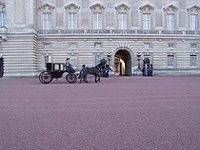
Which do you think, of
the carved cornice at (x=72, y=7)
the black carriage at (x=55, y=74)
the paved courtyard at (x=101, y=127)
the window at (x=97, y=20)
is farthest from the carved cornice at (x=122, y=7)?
the paved courtyard at (x=101, y=127)

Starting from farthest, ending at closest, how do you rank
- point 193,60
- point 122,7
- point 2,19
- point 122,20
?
point 193,60
point 122,7
point 122,20
point 2,19

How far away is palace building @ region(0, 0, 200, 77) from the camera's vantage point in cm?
4175

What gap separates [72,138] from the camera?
19.7 ft

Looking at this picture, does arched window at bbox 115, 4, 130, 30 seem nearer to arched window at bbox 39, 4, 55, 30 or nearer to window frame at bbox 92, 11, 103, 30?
window frame at bbox 92, 11, 103, 30

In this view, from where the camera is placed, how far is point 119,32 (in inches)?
1658

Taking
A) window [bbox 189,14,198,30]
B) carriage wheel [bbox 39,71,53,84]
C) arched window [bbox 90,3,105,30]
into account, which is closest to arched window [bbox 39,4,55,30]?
arched window [bbox 90,3,105,30]

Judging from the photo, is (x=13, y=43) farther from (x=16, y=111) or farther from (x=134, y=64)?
(x=16, y=111)

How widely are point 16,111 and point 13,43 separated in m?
30.6

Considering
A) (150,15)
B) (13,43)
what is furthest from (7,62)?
(150,15)

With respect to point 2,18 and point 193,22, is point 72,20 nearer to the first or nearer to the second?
point 2,18

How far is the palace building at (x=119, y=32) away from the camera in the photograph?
4175cm

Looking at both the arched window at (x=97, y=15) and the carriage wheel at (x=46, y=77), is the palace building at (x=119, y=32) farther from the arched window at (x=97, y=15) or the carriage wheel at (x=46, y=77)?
the carriage wheel at (x=46, y=77)

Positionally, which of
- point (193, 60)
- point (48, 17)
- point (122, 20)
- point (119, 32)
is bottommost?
point (193, 60)

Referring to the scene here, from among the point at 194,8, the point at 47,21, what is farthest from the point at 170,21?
the point at 47,21
